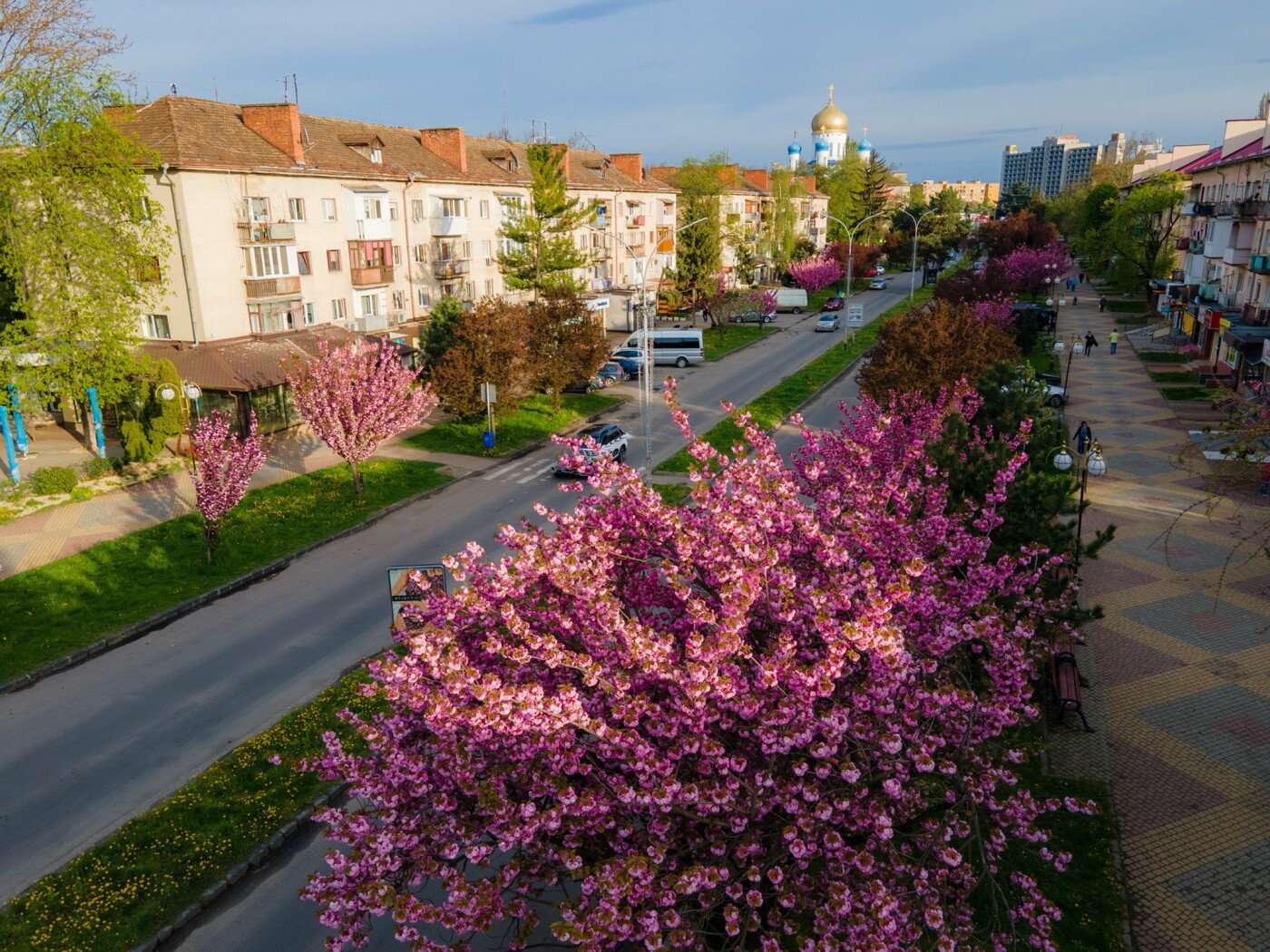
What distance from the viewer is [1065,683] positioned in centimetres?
1528

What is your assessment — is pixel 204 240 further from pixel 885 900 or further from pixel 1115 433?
pixel 1115 433

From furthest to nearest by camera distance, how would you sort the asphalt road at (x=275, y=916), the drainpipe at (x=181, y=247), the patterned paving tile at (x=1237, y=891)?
1. the drainpipe at (x=181, y=247)
2. the patterned paving tile at (x=1237, y=891)
3. the asphalt road at (x=275, y=916)

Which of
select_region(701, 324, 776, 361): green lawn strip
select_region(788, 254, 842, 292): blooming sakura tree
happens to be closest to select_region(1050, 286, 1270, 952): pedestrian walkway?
select_region(701, 324, 776, 361): green lawn strip

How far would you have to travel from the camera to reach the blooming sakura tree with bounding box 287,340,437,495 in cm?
2480

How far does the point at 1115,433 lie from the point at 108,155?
37385mm

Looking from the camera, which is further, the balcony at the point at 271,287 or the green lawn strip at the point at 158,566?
the balcony at the point at 271,287

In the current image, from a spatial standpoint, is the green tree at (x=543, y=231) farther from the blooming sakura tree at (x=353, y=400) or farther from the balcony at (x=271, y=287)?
the blooming sakura tree at (x=353, y=400)

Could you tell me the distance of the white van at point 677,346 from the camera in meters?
51.9

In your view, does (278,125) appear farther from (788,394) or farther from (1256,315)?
(1256,315)

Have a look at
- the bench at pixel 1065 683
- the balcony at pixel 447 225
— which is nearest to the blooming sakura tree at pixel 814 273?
the balcony at pixel 447 225

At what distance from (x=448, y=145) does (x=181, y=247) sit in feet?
65.0

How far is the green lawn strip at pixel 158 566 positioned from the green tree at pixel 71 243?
7063 mm

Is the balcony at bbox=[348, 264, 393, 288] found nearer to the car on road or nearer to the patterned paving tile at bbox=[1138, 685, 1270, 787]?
the car on road

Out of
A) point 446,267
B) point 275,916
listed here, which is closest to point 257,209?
point 446,267
